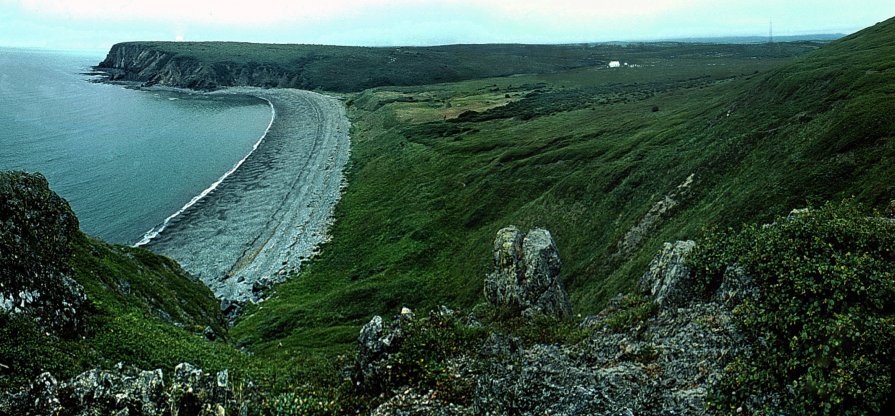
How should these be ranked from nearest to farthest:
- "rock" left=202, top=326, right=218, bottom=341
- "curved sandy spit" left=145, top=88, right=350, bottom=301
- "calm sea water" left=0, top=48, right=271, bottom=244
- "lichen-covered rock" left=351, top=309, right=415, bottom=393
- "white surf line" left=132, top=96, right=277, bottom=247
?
"lichen-covered rock" left=351, top=309, right=415, bottom=393, "rock" left=202, top=326, right=218, bottom=341, "curved sandy spit" left=145, top=88, right=350, bottom=301, "white surf line" left=132, top=96, right=277, bottom=247, "calm sea water" left=0, top=48, right=271, bottom=244

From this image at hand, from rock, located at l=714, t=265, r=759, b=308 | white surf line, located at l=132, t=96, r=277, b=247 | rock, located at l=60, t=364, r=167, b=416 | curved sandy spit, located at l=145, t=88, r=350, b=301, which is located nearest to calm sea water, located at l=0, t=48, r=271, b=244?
white surf line, located at l=132, t=96, r=277, b=247

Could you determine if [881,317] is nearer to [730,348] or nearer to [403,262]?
[730,348]

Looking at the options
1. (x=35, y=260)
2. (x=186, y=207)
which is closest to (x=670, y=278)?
(x=35, y=260)

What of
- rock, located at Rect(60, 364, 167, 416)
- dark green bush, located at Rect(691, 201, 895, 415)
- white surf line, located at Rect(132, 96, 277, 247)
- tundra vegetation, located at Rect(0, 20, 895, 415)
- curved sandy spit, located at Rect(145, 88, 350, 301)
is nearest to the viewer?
dark green bush, located at Rect(691, 201, 895, 415)

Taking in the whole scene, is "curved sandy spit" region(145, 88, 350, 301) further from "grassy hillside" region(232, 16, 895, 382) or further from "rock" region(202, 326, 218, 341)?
"rock" region(202, 326, 218, 341)

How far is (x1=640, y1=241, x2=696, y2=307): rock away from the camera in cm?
2538

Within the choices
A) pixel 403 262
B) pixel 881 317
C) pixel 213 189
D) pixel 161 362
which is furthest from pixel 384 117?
pixel 881 317

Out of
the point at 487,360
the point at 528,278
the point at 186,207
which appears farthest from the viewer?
the point at 186,207

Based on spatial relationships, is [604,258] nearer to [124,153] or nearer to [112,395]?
[112,395]

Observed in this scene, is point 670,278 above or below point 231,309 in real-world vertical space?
above

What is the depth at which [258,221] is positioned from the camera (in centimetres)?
8531

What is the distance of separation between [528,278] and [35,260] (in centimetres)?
2838

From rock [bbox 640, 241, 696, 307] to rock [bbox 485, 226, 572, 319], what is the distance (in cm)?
555

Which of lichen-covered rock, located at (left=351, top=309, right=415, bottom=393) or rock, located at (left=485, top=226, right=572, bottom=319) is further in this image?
rock, located at (left=485, top=226, right=572, bottom=319)
